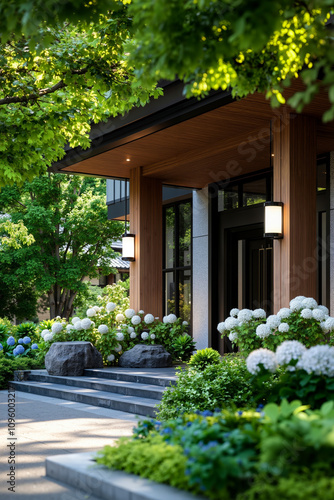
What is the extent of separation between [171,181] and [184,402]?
27.2 feet

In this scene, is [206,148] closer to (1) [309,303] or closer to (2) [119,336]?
(2) [119,336]

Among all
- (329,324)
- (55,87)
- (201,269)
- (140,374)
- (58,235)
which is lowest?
(140,374)

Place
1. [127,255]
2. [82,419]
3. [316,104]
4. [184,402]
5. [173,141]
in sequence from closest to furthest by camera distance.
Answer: [184,402] → [82,419] → [316,104] → [173,141] → [127,255]

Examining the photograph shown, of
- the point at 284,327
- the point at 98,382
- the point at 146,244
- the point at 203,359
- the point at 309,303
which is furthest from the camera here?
the point at 146,244

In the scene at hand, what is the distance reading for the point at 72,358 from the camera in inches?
448

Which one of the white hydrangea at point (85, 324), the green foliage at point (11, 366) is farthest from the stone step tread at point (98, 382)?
the white hydrangea at point (85, 324)

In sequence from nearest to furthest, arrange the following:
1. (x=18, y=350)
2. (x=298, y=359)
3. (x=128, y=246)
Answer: (x=298, y=359)
(x=128, y=246)
(x=18, y=350)

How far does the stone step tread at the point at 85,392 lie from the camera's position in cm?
848

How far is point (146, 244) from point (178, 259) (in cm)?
Result: 284

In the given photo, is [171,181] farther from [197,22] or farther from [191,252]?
[197,22]

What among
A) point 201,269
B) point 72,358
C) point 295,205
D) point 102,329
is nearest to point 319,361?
point 295,205

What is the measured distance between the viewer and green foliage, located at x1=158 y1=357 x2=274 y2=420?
597 centimetres

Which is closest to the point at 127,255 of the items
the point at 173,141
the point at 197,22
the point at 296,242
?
the point at 173,141

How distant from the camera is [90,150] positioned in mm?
11719
